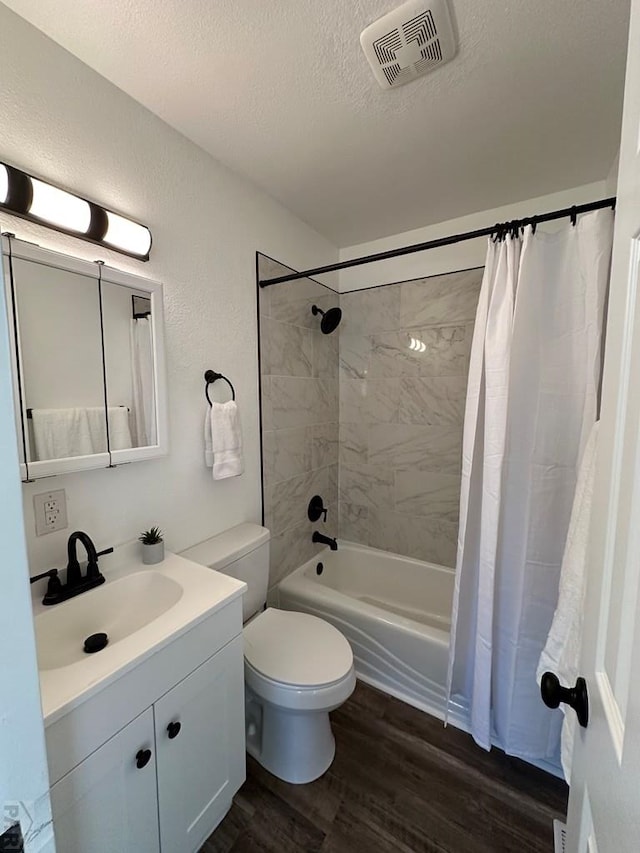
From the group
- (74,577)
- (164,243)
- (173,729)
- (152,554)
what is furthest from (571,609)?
(164,243)

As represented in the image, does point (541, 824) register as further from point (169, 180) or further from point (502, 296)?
point (169, 180)

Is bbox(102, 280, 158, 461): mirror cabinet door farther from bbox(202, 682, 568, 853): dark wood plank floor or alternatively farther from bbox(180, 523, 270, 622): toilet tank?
bbox(202, 682, 568, 853): dark wood plank floor

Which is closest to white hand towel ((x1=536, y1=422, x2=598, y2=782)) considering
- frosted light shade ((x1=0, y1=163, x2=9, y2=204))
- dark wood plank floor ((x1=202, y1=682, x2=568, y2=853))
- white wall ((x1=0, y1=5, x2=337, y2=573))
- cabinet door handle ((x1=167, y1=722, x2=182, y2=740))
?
dark wood plank floor ((x1=202, y1=682, x2=568, y2=853))

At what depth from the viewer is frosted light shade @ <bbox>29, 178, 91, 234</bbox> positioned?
0.98m

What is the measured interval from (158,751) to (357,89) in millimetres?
2099

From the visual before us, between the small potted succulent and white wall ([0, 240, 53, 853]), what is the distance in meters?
0.86

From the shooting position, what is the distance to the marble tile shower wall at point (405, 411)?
2152mm

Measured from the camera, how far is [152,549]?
1.27m

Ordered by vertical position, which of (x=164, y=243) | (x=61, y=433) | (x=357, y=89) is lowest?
(x=61, y=433)

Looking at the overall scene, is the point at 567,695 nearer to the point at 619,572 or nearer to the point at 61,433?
the point at 619,572

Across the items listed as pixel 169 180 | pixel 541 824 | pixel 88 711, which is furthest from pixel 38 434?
pixel 541 824

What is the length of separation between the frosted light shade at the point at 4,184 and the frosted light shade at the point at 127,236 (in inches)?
9.9

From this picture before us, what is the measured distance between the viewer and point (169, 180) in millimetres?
1351

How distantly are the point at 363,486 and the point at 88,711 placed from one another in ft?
6.43
